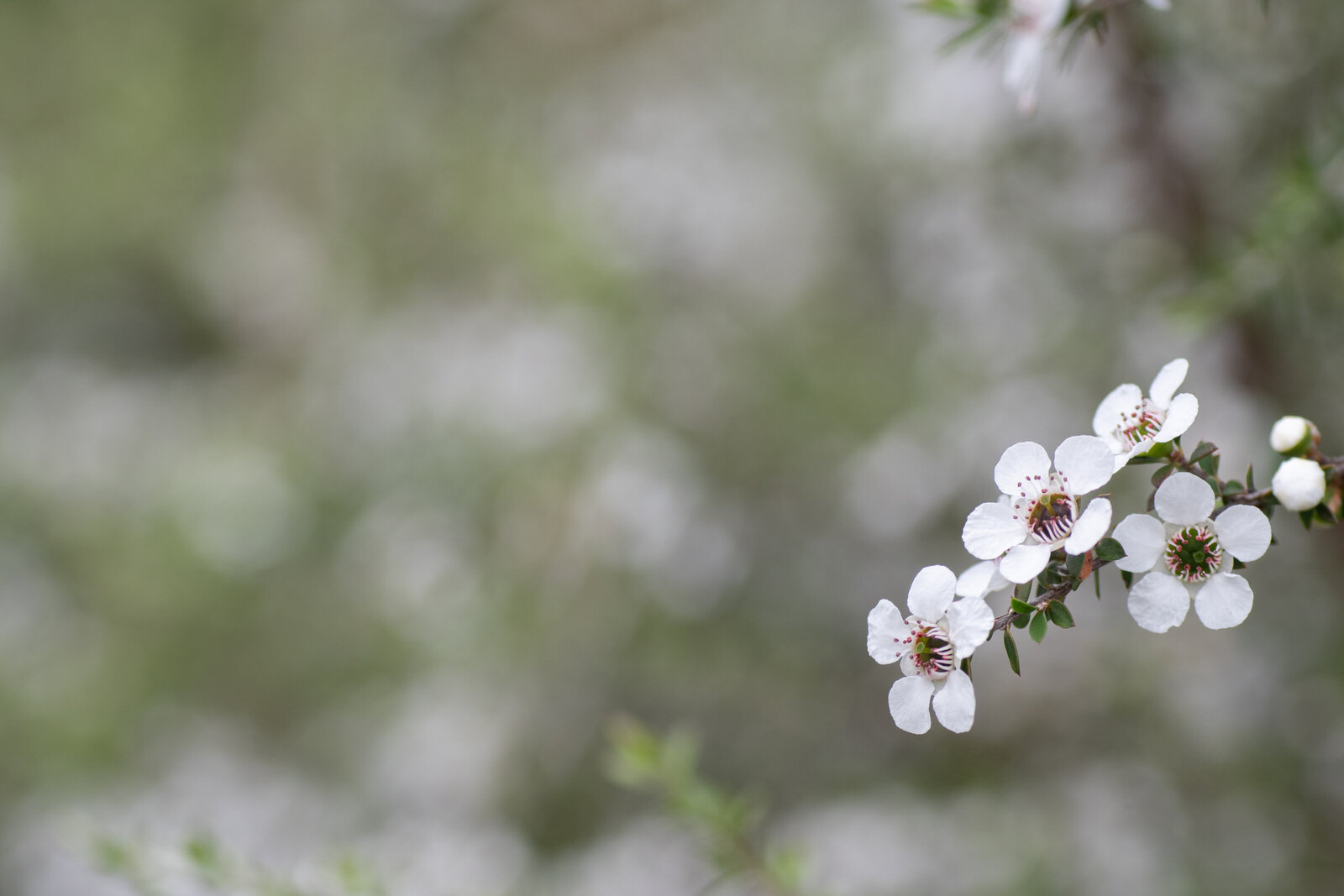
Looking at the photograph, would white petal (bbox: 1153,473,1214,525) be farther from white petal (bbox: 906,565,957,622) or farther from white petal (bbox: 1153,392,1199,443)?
white petal (bbox: 906,565,957,622)

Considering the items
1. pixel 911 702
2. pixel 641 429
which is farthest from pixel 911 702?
pixel 641 429

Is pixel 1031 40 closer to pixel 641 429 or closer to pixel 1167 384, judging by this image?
pixel 1167 384

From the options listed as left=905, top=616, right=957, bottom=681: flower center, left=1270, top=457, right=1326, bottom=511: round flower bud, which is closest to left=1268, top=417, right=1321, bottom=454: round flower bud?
left=1270, top=457, right=1326, bottom=511: round flower bud

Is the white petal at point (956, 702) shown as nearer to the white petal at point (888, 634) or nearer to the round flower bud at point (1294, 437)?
the white petal at point (888, 634)

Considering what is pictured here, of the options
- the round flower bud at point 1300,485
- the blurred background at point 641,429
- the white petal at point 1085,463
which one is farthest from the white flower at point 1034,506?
the blurred background at point 641,429

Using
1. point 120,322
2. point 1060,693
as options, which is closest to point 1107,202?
point 1060,693

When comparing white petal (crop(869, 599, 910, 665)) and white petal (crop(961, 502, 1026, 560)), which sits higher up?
white petal (crop(961, 502, 1026, 560))

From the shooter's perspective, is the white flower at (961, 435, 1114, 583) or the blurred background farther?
the blurred background
